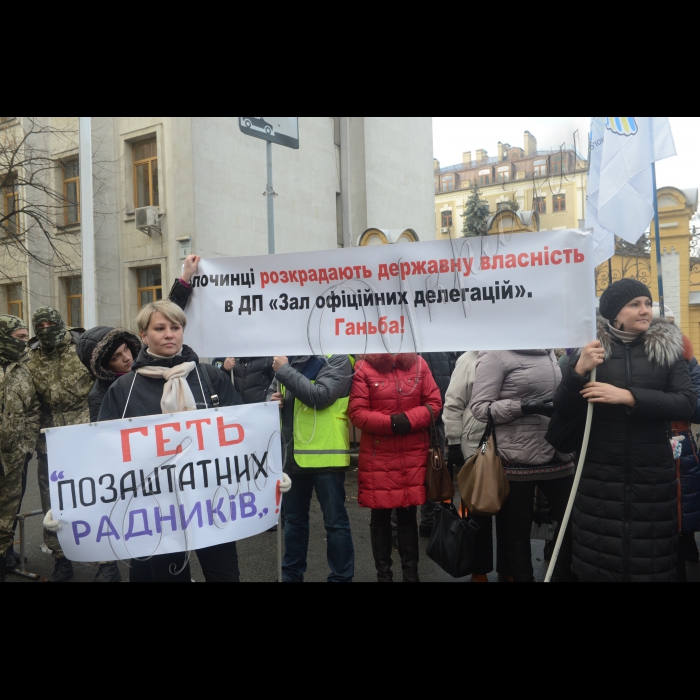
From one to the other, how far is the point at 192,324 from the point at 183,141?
1352 centimetres

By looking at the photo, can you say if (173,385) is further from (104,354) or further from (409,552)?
(409,552)

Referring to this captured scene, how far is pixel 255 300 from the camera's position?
12.0 ft

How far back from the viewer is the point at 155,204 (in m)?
17.1

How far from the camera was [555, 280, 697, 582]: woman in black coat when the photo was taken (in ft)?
9.90

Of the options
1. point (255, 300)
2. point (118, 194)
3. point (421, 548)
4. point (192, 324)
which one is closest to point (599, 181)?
point (255, 300)

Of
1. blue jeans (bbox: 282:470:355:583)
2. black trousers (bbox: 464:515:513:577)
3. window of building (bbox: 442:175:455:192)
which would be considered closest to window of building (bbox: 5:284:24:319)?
blue jeans (bbox: 282:470:355:583)

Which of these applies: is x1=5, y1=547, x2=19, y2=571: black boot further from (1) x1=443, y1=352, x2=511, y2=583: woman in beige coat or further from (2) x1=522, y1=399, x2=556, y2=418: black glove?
(2) x1=522, y1=399, x2=556, y2=418: black glove

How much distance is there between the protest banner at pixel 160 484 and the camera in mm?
2934

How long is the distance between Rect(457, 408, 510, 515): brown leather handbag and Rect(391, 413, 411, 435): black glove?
0.41m

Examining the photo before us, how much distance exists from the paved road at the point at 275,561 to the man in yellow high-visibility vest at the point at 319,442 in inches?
23.9

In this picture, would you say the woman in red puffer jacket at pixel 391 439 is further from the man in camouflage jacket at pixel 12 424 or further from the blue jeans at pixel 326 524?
the man in camouflage jacket at pixel 12 424

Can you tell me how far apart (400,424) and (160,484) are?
1.41m

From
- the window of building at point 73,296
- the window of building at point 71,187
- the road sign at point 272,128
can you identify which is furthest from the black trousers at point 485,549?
the window of building at point 73,296

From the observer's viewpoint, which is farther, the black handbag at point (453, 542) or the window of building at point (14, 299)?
the window of building at point (14, 299)
